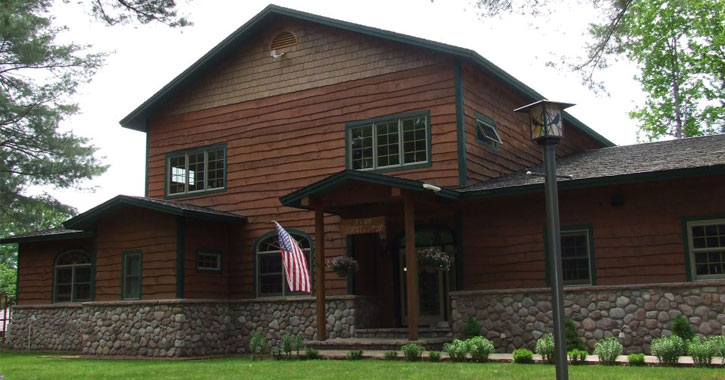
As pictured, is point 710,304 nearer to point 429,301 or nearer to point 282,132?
point 429,301

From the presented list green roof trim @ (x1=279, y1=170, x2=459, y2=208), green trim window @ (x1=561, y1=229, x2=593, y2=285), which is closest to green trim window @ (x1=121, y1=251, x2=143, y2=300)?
green roof trim @ (x1=279, y1=170, x2=459, y2=208)

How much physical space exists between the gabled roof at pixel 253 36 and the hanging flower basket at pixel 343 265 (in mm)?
4802

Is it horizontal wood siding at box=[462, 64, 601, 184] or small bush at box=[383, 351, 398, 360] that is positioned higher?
horizontal wood siding at box=[462, 64, 601, 184]

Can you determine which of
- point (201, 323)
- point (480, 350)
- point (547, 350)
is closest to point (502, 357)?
point (480, 350)

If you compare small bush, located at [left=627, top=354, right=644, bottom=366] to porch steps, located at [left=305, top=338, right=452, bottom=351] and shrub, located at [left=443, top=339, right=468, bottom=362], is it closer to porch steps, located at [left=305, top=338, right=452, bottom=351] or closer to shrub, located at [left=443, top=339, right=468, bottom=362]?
shrub, located at [left=443, top=339, right=468, bottom=362]

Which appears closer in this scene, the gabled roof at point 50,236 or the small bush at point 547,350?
the small bush at point 547,350

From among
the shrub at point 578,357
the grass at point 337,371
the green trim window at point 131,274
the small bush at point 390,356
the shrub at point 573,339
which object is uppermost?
the green trim window at point 131,274

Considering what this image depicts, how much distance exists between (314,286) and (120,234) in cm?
486

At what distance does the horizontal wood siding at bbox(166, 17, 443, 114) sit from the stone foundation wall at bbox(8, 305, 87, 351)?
6.19m

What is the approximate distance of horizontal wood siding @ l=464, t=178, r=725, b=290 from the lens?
13883mm

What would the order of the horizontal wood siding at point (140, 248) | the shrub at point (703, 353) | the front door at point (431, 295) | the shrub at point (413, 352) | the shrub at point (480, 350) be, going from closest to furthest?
the shrub at point (703, 353) → the shrub at point (480, 350) → the shrub at point (413, 352) → the front door at point (431, 295) → the horizontal wood siding at point (140, 248)

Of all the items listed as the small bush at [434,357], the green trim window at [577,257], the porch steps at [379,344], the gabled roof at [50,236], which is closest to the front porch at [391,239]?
the porch steps at [379,344]

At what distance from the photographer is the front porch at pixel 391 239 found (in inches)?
575

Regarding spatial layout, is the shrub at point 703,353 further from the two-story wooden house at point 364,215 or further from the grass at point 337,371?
the two-story wooden house at point 364,215
